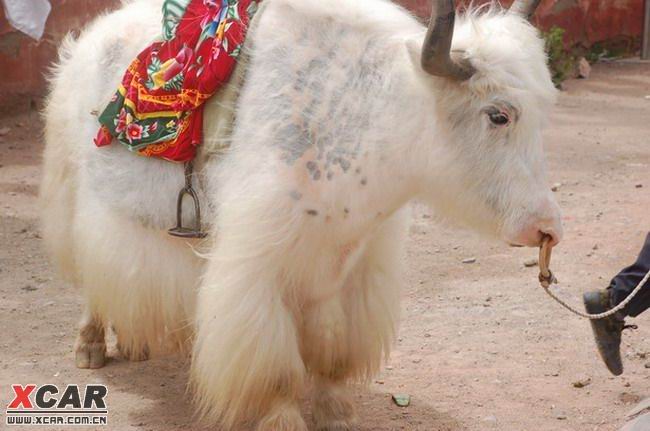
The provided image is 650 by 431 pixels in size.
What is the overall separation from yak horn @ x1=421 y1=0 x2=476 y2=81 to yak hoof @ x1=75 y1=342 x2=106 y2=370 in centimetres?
189

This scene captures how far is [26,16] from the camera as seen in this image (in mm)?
7355

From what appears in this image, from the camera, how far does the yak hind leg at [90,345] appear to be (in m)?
4.20

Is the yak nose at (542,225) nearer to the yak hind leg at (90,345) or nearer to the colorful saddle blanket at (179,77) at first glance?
the colorful saddle blanket at (179,77)

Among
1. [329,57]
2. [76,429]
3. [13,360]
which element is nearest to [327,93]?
[329,57]

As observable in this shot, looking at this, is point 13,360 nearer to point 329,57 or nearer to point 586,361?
point 329,57

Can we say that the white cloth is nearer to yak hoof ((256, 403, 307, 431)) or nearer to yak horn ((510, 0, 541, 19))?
yak hoof ((256, 403, 307, 431))

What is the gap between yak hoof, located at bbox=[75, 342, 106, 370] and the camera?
4.20 meters

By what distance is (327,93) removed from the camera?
10.7 ft

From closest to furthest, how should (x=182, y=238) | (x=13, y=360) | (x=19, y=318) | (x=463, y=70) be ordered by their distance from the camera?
1. (x=463, y=70)
2. (x=182, y=238)
3. (x=13, y=360)
4. (x=19, y=318)

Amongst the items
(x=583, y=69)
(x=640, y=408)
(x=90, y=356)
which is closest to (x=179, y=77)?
(x=90, y=356)

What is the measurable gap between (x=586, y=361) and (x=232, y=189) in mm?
1675

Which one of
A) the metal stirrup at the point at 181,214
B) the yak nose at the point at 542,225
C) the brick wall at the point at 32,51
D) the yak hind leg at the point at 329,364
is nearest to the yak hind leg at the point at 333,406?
the yak hind leg at the point at 329,364

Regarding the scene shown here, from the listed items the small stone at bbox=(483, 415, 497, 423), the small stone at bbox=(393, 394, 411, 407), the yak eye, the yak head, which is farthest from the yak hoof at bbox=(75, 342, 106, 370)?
the yak eye

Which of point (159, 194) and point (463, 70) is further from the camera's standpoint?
point (159, 194)
